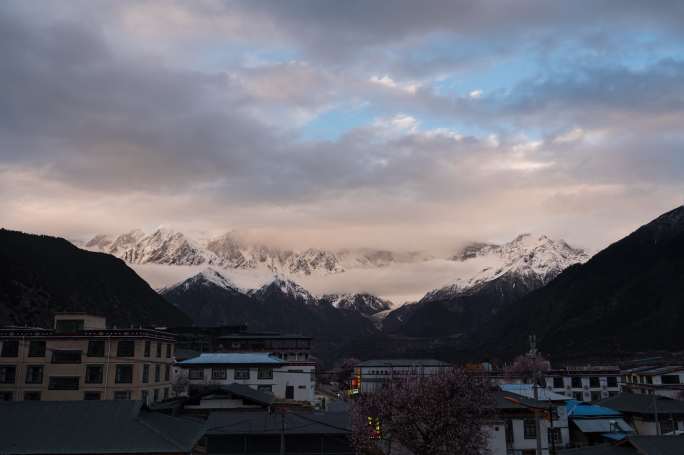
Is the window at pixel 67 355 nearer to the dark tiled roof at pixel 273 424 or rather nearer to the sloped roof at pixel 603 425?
the dark tiled roof at pixel 273 424

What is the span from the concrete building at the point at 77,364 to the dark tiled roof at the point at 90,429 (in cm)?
2972

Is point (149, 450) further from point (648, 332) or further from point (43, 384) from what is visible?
point (648, 332)

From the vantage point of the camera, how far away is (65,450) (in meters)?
40.8

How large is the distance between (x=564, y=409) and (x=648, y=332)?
152 metres

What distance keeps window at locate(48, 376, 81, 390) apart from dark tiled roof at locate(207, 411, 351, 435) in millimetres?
30936

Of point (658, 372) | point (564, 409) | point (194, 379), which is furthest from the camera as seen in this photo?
point (658, 372)

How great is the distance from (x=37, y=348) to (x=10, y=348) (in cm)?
347

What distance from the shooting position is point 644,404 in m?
70.5

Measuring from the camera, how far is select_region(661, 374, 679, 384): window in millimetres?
104363

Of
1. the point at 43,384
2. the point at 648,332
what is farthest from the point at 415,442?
the point at 648,332

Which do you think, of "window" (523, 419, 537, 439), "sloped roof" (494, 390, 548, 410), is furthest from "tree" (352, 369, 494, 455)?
"window" (523, 419, 537, 439)

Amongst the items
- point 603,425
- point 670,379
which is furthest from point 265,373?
point 670,379

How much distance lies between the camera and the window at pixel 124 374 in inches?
2923

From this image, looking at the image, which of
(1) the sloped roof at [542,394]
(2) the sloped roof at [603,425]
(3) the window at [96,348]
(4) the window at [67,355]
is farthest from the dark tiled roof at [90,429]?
(2) the sloped roof at [603,425]
